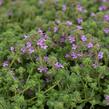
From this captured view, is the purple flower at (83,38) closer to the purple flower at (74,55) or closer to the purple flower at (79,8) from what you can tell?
the purple flower at (74,55)

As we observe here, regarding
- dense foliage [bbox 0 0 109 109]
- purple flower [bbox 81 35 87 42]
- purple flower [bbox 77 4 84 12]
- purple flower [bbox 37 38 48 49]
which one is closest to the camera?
dense foliage [bbox 0 0 109 109]

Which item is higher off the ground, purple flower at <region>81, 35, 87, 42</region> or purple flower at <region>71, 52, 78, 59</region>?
purple flower at <region>81, 35, 87, 42</region>

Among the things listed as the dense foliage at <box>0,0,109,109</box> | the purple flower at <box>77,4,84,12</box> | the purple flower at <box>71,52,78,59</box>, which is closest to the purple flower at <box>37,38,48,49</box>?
the dense foliage at <box>0,0,109,109</box>

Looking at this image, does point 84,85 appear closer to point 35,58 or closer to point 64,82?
point 64,82

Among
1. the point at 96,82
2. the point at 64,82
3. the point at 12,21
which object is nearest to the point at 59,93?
the point at 64,82

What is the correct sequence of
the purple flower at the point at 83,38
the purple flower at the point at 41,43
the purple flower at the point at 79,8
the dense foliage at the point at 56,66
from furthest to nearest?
the purple flower at the point at 79,8 < the purple flower at the point at 83,38 < the purple flower at the point at 41,43 < the dense foliage at the point at 56,66

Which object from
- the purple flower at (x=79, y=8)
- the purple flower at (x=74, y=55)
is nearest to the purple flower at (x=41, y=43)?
the purple flower at (x=74, y=55)

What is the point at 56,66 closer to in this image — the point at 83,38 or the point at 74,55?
the point at 74,55

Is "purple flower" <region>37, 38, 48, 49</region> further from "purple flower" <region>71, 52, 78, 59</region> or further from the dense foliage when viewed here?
"purple flower" <region>71, 52, 78, 59</region>

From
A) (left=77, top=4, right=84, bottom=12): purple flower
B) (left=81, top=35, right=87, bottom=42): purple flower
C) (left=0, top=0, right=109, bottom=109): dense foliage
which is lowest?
(left=0, top=0, right=109, bottom=109): dense foliage

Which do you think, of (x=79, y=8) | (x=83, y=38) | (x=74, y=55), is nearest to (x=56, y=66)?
(x=74, y=55)
